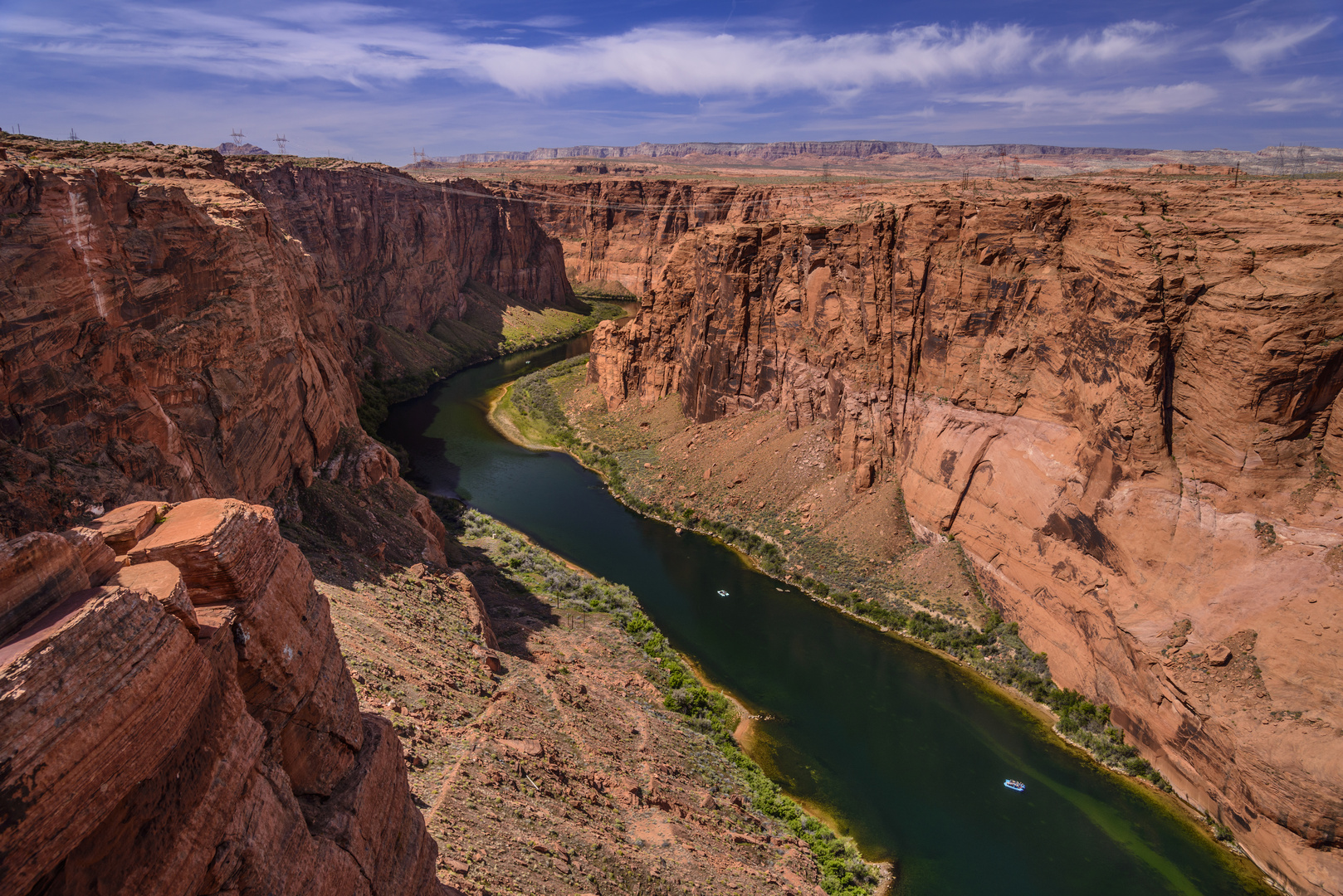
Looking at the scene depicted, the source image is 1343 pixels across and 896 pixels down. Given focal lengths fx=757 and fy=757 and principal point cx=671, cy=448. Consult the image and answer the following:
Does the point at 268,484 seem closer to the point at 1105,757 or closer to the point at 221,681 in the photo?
the point at 221,681

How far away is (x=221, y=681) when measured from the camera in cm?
1120

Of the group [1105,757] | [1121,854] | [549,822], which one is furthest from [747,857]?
[1105,757]

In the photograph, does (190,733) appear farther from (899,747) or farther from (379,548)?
(899,747)

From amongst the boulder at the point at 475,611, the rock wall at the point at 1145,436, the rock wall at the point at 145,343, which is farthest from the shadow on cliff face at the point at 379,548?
the rock wall at the point at 1145,436

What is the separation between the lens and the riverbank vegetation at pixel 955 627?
34312mm

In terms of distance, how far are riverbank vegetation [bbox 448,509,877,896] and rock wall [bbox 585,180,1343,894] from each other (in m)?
15.2

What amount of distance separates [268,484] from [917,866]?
104 feet

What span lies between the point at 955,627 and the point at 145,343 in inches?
1600

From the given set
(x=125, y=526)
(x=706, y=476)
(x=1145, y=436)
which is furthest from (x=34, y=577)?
(x=706, y=476)

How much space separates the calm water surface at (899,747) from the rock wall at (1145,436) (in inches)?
135

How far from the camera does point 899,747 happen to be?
3522 cm

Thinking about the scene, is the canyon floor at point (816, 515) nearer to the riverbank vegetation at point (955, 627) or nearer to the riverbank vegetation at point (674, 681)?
the riverbank vegetation at point (955, 627)

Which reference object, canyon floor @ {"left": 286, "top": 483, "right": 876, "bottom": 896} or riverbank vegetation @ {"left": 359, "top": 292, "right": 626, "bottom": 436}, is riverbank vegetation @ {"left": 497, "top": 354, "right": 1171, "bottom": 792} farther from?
riverbank vegetation @ {"left": 359, "top": 292, "right": 626, "bottom": 436}

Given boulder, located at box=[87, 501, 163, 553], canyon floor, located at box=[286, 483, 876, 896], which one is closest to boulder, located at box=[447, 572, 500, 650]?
canyon floor, located at box=[286, 483, 876, 896]
